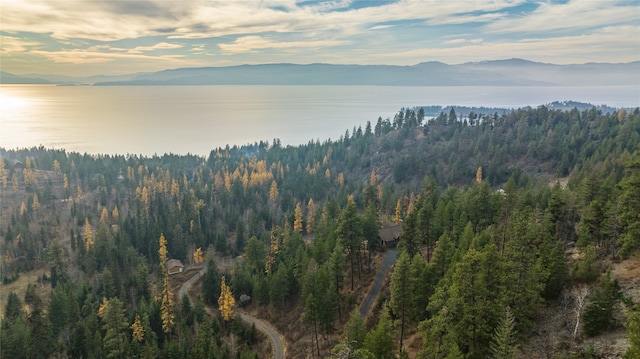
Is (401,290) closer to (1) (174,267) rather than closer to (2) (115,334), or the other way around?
(2) (115,334)

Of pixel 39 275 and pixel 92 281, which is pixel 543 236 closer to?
pixel 92 281

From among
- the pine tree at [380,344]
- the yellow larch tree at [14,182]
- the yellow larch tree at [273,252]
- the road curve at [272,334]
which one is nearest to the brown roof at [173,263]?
the road curve at [272,334]

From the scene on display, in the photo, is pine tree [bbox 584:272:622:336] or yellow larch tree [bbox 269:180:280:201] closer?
pine tree [bbox 584:272:622:336]

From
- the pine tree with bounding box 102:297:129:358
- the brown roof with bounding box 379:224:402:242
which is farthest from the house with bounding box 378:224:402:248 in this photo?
the pine tree with bounding box 102:297:129:358

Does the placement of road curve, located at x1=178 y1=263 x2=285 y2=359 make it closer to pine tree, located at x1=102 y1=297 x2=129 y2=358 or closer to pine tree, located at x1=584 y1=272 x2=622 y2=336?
pine tree, located at x1=102 y1=297 x2=129 y2=358

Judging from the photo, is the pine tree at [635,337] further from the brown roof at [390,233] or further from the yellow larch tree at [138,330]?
the yellow larch tree at [138,330]

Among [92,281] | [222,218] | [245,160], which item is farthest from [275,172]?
[92,281]
